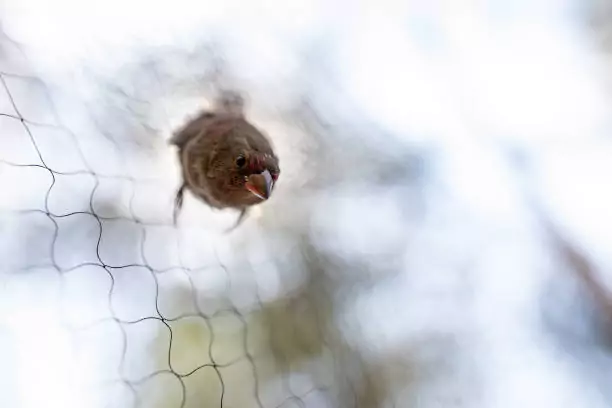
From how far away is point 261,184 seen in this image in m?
0.85

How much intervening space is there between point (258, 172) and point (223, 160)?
6 centimetres

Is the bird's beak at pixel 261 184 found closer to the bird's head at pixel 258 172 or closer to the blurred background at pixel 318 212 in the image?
the bird's head at pixel 258 172

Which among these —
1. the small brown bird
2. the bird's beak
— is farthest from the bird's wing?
the bird's beak

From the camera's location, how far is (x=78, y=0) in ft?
2.84

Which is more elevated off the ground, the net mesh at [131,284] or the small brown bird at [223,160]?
the small brown bird at [223,160]

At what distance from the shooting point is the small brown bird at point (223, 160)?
34.8 inches

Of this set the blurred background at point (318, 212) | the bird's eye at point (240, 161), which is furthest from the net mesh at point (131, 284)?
the bird's eye at point (240, 161)

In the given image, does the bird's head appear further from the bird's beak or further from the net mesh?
the net mesh

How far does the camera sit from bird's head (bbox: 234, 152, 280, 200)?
0.86m

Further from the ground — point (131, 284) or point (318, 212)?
point (318, 212)

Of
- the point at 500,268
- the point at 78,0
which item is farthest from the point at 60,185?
the point at 500,268

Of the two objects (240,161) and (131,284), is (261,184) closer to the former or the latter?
(240,161)

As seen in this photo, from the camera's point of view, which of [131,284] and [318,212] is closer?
[131,284]

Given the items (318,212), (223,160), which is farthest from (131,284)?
(318,212)
